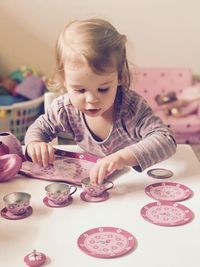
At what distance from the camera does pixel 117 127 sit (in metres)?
0.96

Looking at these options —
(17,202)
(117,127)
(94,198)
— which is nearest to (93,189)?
(94,198)

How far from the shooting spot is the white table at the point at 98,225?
22.0 inches

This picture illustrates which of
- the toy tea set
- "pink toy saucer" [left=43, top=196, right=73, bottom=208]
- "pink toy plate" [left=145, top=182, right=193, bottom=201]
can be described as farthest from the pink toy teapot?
"pink toy plate" [left=145, top=182, right=193, bottom=201]

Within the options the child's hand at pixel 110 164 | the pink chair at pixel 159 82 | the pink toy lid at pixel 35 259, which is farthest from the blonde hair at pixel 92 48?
the pink chair at pixel 159 82

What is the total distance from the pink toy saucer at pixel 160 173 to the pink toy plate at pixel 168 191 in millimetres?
31

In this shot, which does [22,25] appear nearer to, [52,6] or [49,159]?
[52,6]

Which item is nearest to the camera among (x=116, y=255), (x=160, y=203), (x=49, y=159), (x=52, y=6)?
(x=116, y=255)

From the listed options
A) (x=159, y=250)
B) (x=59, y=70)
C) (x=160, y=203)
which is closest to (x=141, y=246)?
(x=159, y=250)

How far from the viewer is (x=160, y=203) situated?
708mm

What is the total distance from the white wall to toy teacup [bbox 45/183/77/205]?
4.86 feet

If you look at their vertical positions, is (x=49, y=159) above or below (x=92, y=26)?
below

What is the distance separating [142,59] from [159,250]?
172 centimetres

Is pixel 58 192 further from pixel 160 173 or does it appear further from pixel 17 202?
pixel 160 173

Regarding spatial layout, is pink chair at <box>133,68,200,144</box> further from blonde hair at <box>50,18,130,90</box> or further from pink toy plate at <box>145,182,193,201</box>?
pink toy plate at <box>145,182,193,201</box>
